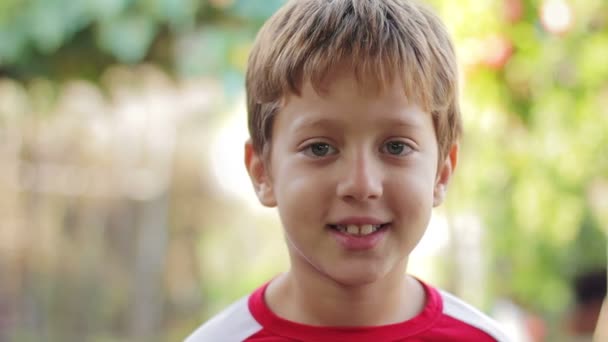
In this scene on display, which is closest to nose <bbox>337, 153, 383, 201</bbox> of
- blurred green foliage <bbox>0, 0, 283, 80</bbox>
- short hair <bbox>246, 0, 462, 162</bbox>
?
short hair <bbox>246, 0, 462, 162</bbox>

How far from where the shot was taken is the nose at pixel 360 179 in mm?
1765

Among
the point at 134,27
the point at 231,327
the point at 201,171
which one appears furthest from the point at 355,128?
the point at 201,171

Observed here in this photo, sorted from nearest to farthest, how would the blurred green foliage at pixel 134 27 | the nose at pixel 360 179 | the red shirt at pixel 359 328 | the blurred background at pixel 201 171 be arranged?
the nose at pixel 360 179 < the red shirt at pixel 359 328 < the blurred background at pixel 201 171 < the blurred green foliage at pixel 134 27

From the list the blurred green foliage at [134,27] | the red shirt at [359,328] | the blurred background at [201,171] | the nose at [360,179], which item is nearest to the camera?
the nose at [360,179]

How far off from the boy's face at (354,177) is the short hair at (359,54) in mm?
30

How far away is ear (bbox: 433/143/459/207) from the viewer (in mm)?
2016

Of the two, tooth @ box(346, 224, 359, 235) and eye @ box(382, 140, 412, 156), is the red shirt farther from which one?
eye @ box(382, 140, 412, 156)

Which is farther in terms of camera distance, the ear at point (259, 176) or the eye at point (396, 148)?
the ear at point (259, 176)

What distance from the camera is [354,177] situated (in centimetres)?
177

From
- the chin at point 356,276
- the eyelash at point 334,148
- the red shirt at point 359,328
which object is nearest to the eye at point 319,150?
the eyelash at point 334,148

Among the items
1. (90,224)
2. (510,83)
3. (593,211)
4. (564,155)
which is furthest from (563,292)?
(90,224)

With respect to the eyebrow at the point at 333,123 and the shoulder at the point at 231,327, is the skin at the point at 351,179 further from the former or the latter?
the shoulder at the point at 231,327

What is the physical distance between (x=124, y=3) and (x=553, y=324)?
271 centimetres

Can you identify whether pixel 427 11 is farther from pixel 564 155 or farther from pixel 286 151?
pixel 564 155
